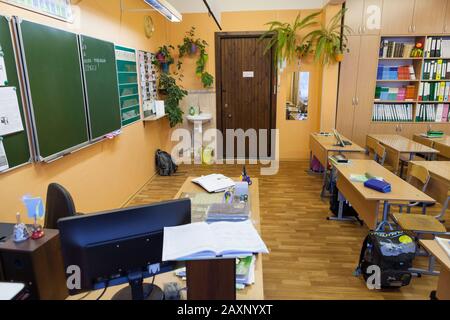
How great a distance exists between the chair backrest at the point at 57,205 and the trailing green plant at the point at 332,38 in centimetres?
501

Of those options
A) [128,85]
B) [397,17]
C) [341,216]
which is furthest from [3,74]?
[397,17]

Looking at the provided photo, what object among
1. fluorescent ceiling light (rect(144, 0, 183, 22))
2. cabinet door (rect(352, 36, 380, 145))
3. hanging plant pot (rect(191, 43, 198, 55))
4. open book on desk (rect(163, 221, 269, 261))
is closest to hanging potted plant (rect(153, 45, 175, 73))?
hanging plant pot (rect(191, 43, 198, 55))

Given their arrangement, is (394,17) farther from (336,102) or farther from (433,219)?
(433,219)

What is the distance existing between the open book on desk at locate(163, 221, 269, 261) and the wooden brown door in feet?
17.6

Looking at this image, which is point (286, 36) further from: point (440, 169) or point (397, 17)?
point (440, 169)

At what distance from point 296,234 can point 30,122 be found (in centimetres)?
280

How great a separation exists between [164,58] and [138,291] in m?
5.04

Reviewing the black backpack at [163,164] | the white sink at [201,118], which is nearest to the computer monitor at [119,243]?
the black backpack at [163,164]

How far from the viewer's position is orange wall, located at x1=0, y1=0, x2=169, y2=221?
246 centimetres

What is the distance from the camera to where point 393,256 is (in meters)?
2.59

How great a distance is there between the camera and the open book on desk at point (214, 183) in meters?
2.66

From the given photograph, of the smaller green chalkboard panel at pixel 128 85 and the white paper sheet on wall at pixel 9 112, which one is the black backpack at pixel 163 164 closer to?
the smaller green chalkboard panel at pixel 128 85

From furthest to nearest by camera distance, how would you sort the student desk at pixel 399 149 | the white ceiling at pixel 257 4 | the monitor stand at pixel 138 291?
1. the white ceiling at pixel 257 4
2. the student desk at pixel 399 149
3. the monitor stand at pixel 138 291
